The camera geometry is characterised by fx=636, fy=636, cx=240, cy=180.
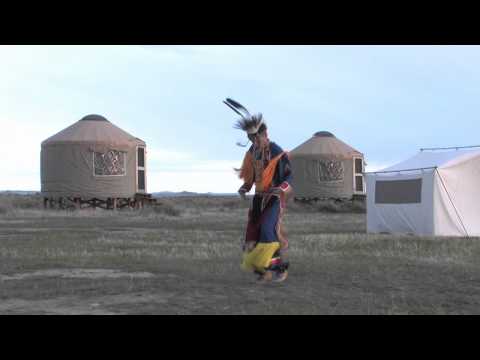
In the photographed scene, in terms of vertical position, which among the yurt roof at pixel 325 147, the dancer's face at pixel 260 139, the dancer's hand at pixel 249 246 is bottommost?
the dancer's hand at pixel 249 246

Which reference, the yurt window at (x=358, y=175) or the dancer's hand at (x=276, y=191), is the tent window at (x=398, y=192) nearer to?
the dancer's hand at (x=276, y=191)

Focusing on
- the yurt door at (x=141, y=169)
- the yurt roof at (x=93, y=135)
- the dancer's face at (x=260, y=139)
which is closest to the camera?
the dancer's face at (x=260, y=139)

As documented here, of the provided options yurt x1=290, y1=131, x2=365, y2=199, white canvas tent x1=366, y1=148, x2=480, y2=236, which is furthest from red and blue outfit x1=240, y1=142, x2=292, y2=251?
yurt x1=290, y1=131, x2=365, y2=199

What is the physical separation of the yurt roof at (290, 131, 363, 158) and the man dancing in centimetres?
2835

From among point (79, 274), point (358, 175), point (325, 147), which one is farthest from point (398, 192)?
point (358, 175)

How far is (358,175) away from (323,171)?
2504 millimetres

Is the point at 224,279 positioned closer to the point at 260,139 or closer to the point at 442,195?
the point at 260,139

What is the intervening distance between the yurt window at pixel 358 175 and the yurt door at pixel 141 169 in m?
12.7

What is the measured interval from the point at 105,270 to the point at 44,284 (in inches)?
51.4

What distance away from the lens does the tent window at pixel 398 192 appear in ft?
50.4

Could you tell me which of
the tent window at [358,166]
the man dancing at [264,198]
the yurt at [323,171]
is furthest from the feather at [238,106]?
the tent window at [358,166]

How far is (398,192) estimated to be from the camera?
1603 centimetres

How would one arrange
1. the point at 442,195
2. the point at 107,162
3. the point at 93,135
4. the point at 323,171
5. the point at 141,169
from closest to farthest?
1. the point at 442,195
2. the point at 107,162
3. the point at 93,135
4. the point at 141,169
5. the point at 323,171
